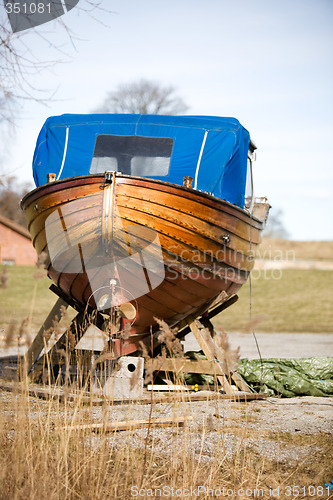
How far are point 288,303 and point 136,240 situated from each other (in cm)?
1722

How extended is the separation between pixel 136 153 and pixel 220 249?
1.54 metres

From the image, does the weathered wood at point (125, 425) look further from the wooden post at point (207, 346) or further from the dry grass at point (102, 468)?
the wooden post at point (207, 346)

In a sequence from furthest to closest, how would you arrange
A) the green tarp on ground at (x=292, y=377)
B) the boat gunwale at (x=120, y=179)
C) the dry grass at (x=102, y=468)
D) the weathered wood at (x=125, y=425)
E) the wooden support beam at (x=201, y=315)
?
the wooden support beam at (x=201, y=315), the green tarp on ground at (x=292, y=377), the boat gunwale at (x=120, y=179), the weathered wood at (x=125, y=425), the dry grass at (x=102, y=468)

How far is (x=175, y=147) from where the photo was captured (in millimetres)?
6695

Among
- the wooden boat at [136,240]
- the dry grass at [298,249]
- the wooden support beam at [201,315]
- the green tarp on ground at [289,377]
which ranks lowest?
the green tarp on ground at [289,377]

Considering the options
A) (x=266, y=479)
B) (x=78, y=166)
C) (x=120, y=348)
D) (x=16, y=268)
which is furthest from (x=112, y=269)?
(x=16, y=268)

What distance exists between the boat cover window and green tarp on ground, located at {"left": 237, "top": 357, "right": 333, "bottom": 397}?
268 centimetres

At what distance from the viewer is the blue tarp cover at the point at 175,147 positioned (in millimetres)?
6590

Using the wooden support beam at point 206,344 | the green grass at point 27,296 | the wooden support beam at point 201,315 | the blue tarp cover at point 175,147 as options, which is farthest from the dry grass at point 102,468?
the green grass at point 27,296

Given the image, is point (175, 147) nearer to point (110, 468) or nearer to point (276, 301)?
point (110, 468)

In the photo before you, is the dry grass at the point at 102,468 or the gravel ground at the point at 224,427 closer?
the dry grass at the point at 102,468

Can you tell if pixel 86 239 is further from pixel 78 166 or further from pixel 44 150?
pixel 44 150

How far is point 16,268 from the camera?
95.4ft

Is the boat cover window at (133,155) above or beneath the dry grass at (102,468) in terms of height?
above
